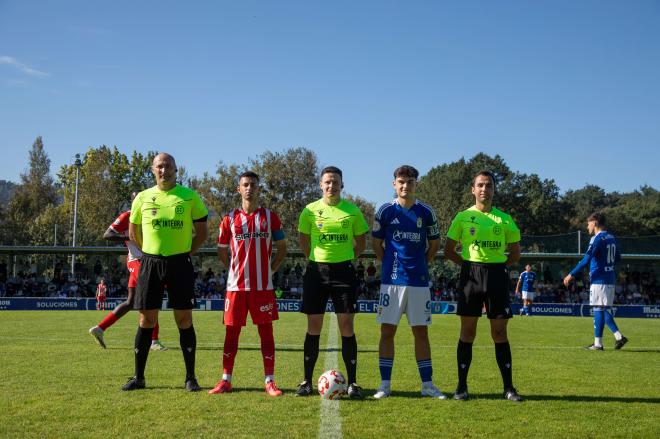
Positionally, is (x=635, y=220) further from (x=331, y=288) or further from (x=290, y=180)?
(x=331, y=288)

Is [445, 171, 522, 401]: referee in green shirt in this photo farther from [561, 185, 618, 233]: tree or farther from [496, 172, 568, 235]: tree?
[561, 185, 618, 233]: tree

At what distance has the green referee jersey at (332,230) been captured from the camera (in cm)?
623

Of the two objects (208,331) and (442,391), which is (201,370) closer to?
(442,391)

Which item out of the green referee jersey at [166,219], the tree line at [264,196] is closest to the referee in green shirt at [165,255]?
the green referee jersey at [166,219]

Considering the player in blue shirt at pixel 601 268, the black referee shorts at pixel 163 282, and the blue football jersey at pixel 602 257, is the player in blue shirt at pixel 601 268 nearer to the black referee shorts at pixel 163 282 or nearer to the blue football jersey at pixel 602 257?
the blue football jersey at pixel 602 257

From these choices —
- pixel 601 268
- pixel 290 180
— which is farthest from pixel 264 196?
pixel 601 268

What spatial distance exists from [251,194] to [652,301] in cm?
3861

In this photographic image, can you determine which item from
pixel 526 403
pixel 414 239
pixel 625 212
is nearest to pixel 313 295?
pixel 414 239

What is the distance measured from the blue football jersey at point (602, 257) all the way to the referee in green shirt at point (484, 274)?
18.2ft

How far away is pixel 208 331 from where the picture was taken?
1505 cm

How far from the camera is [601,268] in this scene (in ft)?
37.8

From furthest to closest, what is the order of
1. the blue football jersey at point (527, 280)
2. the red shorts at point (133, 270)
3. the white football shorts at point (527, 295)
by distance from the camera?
the white football shorts at point (527, 295)
the blue football jersey at point (527, 280)
the red shorts at point (133, 270)

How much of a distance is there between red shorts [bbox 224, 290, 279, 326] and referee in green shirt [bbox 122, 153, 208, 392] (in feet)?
1.37

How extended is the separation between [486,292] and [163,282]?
3339mm
